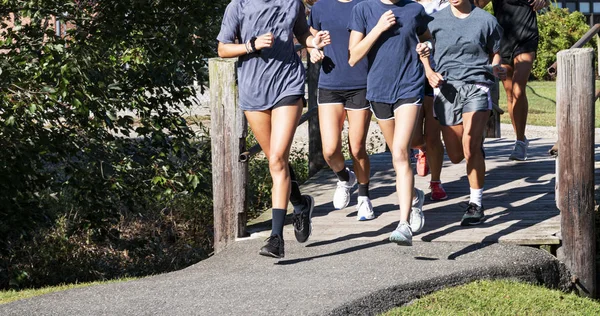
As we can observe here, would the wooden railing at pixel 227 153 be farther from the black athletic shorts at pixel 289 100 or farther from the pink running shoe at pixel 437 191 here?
the pink running shoe at pixel 437 191

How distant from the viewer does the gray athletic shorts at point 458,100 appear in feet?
26.0

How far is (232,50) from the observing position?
7094 millimetres

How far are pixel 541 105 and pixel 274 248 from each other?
15768 mm

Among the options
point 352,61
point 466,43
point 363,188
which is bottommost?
point 363,188

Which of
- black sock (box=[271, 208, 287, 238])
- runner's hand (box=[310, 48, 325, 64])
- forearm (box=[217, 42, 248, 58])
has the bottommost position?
black sock (box=[271, 208, 287, 238])

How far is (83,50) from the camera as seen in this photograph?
343 inches

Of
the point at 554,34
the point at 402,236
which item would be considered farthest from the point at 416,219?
the point at 554,34

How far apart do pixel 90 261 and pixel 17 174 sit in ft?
9.21

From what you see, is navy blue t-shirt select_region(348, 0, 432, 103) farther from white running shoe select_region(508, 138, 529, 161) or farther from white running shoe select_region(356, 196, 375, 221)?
white running shoe select_region(508, 138, 529, 161)

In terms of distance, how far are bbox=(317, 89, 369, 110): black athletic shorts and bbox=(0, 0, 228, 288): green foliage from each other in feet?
5.83

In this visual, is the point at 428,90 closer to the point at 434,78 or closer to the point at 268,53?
the point at 434,78

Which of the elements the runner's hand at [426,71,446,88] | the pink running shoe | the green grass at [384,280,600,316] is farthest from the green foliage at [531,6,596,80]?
the green grass at [384,280,600,316]

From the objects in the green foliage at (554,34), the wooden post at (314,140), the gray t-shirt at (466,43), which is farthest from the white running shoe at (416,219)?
the green foliage at (554,34)

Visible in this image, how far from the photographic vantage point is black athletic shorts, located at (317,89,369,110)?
7.84m
